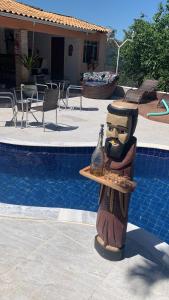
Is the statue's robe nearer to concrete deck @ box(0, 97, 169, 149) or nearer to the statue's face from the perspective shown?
the statue's face

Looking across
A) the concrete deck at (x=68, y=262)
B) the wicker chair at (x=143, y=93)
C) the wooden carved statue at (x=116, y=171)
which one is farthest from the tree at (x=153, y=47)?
the wooden carved statue at (x=116, y=171)

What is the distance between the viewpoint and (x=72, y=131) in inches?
323

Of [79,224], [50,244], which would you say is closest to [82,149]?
[79,224]

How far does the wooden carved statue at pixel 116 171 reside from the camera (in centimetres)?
283

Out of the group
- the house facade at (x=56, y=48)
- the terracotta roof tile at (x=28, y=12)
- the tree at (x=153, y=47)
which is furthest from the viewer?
the tree at (x=153, y=47)

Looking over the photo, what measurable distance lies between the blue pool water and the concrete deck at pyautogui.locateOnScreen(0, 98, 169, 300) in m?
1.02

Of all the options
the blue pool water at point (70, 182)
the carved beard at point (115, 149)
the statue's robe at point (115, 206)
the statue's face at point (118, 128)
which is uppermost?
the statue's face at point (118, 128)

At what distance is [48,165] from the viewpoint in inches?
259

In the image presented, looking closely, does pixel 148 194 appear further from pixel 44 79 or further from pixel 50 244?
pixel 44 79

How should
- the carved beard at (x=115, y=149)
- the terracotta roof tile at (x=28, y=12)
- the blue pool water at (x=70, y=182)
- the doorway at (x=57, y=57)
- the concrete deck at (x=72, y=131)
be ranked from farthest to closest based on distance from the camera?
the doorway at (x=57, y=57) → the terracotta roof tile at (x=28, y=12) → the concrete deck at (x=72, y=131) → the blue pool water at (x=70, y=182) → the carved beard at (x=115, y=149)

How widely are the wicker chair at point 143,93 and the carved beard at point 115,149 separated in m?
9.94

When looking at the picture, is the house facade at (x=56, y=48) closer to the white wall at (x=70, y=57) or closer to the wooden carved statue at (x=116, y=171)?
the white wall at (x=70, y=57)

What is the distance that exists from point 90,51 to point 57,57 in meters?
2.30

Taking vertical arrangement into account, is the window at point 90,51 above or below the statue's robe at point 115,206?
above
